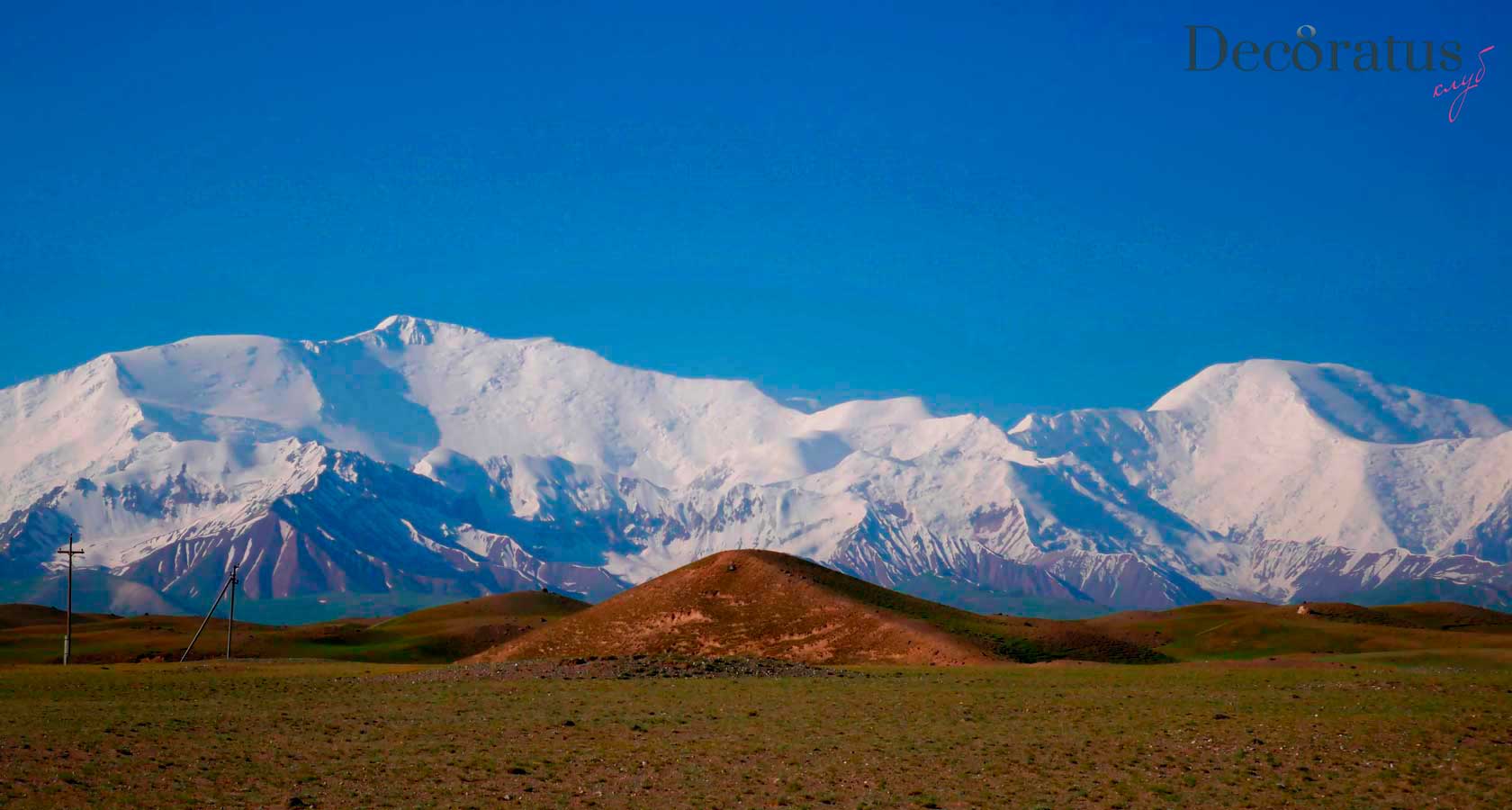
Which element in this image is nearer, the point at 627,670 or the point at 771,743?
the point at 771,743

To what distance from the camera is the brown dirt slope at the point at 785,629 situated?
7456 cm

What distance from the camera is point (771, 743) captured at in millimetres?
36344

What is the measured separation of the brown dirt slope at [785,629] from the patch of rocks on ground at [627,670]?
31.6ft

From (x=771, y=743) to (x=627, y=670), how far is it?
74.2ft

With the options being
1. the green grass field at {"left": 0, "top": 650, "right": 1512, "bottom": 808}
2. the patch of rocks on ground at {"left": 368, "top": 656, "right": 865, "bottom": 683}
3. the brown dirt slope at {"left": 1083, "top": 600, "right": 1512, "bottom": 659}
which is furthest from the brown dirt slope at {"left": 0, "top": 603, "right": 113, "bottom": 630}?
the brown dirt slope at {"left": 1083, "top": 600, "right": 1512, "bottom": 659}

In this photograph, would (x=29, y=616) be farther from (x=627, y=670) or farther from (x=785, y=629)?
(x=627, y=670)

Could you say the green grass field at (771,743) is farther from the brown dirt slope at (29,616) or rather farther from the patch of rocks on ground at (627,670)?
the brown dirt slope at (29,616)

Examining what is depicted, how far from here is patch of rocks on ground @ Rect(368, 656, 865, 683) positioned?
57219 mm

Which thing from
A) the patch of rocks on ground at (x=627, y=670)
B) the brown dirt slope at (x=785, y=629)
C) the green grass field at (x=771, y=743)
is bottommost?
the green grass field at (x=771, y=743)

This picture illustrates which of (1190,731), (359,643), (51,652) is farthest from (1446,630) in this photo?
(51,652)

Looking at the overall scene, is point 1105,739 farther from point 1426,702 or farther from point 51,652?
point 51,652

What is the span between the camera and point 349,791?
96.5ft

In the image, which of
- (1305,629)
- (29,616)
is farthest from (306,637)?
(1305,629)

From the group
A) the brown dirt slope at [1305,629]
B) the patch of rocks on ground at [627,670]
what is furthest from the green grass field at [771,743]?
the brown dirt slope at [1305,629]
